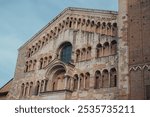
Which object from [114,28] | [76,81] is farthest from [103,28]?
[76,81]

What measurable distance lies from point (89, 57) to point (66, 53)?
3006 mm

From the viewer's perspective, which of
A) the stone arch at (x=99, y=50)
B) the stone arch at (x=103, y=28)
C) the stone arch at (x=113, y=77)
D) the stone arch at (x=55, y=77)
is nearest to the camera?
the stone arch at (x=113, y=77)

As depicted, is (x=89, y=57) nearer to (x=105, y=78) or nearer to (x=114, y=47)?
(x=114, y=47)

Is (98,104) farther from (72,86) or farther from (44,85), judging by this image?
(44,85)

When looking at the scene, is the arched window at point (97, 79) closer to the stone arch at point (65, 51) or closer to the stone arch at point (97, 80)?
the stone arch at point (97, 80)

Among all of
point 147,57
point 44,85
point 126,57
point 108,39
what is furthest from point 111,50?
point 44,85

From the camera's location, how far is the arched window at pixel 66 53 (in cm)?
2130

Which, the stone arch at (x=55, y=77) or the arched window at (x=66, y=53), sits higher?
the arched window at (x=66, y=53)

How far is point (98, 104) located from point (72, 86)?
11241 mm

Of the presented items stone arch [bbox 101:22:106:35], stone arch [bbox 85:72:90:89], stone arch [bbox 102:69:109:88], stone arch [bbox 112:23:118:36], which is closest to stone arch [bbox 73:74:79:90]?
stone arch [bbox 85:72:90:89]

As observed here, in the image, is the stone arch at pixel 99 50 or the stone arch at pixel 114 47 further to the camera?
the stone arch at pixel 99 50

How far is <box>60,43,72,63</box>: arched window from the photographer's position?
21297mm

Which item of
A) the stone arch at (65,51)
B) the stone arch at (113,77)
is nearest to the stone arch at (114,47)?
the stone arch at (113,77)

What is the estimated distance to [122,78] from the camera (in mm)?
15625
